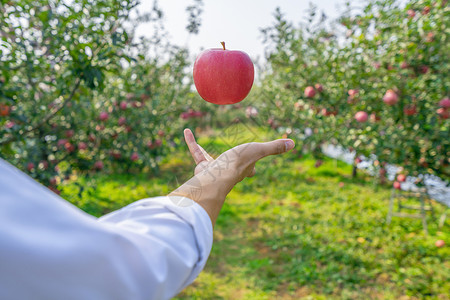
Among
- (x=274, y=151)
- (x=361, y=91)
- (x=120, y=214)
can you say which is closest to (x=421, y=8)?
(x=361, y=91)

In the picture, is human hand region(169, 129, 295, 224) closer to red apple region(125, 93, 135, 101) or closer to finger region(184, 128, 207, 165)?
finger region(184, 128, 207, 165)

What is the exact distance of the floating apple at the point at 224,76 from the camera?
99cm

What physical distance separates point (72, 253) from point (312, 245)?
146 inches

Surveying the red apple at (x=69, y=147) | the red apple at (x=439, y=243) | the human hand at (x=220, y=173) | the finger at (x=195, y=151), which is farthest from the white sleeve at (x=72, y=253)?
the red apple at (x=439, y=243)

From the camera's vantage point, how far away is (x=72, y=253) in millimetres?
366

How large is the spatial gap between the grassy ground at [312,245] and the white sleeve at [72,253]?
95.9 inches

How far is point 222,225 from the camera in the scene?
4.33m

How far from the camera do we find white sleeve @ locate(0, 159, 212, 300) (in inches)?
13.6

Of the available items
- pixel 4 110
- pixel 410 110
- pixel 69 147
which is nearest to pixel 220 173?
pixel 4 110

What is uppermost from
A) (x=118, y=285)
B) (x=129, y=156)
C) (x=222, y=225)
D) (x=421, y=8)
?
(x=421, y=8)

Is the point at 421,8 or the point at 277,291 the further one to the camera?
the point at 277,291

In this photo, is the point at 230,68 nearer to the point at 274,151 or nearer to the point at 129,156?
the point at 274,151

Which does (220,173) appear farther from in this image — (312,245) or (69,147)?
(312,245)

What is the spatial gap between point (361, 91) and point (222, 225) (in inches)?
101
